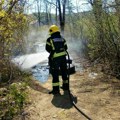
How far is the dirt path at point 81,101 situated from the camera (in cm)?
549

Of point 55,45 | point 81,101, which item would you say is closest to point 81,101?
point 81,101

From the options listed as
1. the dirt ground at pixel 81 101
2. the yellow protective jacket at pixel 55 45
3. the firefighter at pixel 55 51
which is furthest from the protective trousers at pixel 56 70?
the dirt ground at pixel 81 101

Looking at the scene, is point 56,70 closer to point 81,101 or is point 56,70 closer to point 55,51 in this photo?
point 55,51

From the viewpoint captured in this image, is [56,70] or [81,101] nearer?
[81,101]

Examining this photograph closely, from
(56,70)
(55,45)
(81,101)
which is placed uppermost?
(55,45)

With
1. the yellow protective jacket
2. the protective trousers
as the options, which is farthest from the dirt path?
the yellow protective jacket

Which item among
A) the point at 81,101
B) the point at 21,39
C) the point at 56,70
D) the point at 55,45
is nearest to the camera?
the point at 81,101

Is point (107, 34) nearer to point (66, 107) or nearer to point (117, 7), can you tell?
point (117, 7)

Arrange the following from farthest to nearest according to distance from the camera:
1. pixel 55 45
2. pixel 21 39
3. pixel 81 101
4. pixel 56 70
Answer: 1. pixel 21 39
2. pixel 56 70
3. pixel 55 45
4. pixel 81 101

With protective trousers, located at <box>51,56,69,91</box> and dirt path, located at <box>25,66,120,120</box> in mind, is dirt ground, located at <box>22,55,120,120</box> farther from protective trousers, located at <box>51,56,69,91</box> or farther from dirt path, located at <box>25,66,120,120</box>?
protective trousers, located at <box>51,56,69,91</box>

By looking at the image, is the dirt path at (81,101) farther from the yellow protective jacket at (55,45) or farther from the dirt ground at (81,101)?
the yellow protective jacket at (55,45)

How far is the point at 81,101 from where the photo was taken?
634 centimetres

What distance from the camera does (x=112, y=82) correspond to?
802 cm

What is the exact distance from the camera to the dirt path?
5.49m
